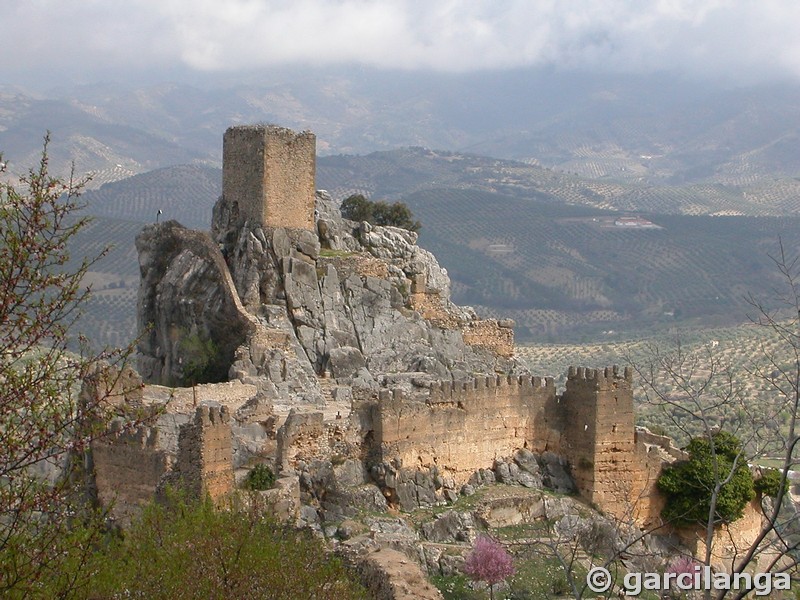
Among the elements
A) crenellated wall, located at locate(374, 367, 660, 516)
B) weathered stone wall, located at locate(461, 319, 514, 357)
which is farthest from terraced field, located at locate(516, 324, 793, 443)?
crenellated wall, located at locate(374, 367, 660, 516)

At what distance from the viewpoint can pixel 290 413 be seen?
3331 centimetres

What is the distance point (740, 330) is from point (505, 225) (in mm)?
57523

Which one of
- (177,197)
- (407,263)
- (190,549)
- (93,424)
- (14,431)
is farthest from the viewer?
(177,197)

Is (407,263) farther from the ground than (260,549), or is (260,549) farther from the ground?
(407,263)

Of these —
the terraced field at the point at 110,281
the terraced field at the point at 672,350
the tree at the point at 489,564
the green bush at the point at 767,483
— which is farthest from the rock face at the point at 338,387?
the terraced field at the point at 110,281

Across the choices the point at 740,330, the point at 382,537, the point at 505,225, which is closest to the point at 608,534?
the point at 382,537

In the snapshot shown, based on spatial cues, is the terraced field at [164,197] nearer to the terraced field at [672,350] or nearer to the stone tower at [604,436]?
the terraced field at [672,350]

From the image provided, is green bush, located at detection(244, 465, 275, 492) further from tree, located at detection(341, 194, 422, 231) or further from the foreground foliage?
tree, located at detection(341, 194, 422, 231)

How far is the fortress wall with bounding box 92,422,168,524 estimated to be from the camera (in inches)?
1176

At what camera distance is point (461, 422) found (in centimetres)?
3556

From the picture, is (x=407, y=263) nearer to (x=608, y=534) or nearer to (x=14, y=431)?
(x=608, y=534)

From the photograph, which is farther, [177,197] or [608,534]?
[177,197]

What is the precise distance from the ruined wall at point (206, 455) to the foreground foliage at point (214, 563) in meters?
3.43

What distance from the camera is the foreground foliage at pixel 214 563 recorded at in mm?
20109
